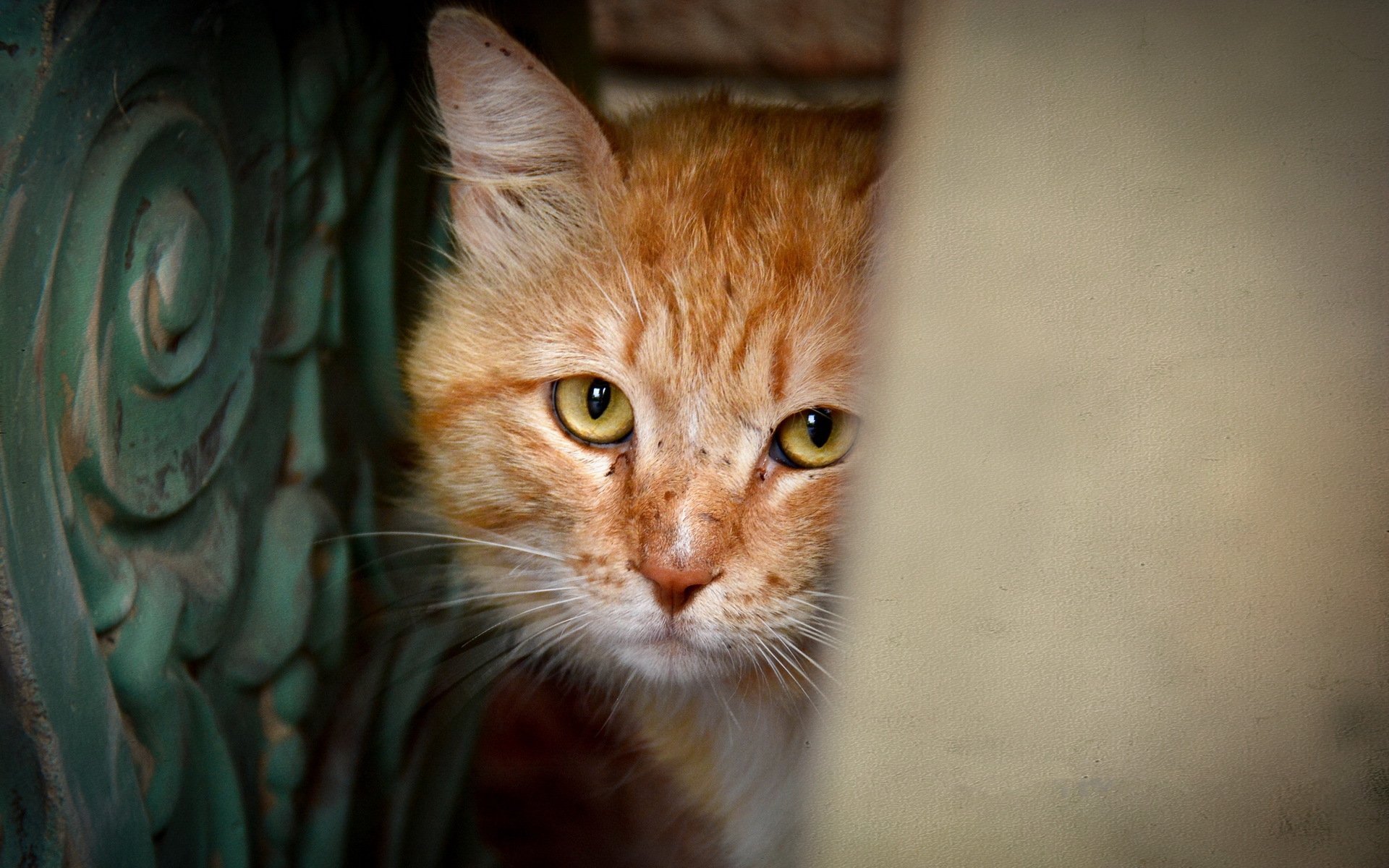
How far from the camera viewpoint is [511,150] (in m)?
0.98

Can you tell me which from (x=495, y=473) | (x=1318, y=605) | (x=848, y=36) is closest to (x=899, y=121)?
(x=848, y=36)

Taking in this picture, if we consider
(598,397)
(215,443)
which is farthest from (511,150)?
(215,443)

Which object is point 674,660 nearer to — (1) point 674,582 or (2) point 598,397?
(1) point 674,582

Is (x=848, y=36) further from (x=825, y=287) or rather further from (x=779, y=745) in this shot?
(x=779, y=745)

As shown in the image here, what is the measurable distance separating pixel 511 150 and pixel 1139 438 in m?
0.68

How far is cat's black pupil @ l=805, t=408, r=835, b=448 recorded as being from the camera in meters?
0.87

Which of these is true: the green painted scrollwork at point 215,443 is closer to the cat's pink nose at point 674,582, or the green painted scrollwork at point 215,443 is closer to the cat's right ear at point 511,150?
the cat's right ear at point 511,150

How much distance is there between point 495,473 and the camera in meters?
1.00

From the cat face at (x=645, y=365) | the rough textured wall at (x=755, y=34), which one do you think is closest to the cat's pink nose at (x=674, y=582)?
the cat face at (x=645, y=365)

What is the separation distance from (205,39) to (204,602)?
51 centimetres

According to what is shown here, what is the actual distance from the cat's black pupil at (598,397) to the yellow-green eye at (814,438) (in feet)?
0.59

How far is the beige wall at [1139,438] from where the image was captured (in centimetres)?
59

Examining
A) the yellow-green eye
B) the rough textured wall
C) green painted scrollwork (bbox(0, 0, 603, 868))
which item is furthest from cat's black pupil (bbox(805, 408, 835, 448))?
green painted scrollwork (bbox(0, 0, 603, 868))

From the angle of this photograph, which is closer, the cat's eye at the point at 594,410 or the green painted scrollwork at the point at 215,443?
the green painted scrollwork at the point at 215,443
